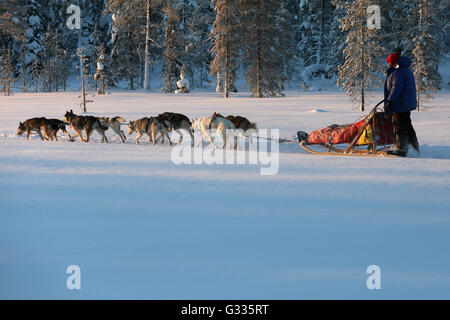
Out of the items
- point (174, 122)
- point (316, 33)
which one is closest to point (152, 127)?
point (174, 122)

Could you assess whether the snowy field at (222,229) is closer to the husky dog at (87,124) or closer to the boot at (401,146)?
the boot at (401,146)

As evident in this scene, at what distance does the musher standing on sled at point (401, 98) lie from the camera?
299 inches

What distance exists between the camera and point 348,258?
3.09 metres

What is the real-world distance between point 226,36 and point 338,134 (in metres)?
19.5

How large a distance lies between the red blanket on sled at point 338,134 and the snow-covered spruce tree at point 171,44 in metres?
23.3

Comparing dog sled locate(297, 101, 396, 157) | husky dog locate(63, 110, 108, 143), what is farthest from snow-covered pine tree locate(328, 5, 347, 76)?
dog sled locate(297, 101, 396, 157)

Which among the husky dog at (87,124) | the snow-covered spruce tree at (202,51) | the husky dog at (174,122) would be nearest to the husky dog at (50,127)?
the husky dog at (87,124)

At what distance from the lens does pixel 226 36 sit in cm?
2638

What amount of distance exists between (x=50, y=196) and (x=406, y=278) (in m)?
3.48

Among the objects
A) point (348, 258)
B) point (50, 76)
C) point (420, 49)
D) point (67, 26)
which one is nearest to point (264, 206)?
point (348, 258)

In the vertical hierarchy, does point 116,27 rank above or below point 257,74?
above

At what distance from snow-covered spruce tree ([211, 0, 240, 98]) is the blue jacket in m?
19.0

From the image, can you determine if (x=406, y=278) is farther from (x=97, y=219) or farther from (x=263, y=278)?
(x=97, y=219)

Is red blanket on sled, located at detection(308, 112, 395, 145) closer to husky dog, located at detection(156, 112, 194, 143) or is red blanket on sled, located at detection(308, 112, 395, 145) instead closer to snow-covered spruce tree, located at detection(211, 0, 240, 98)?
husky dog, located at detection(156, 112, 194, 143)
